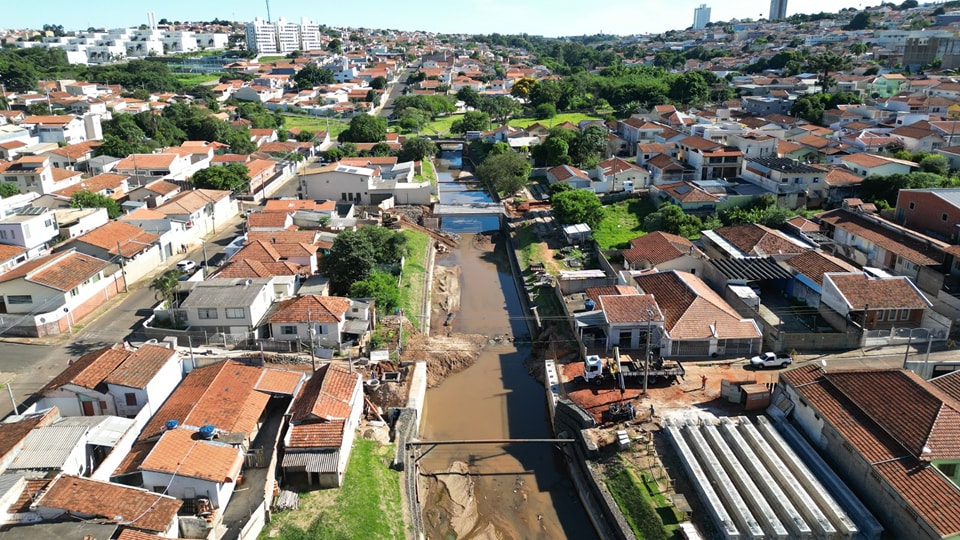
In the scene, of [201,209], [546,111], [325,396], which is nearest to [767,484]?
[325,396]

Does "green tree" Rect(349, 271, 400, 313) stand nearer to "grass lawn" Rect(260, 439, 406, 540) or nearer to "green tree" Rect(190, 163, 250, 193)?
"grass lawn" Rect(260, 439, 406, 540)

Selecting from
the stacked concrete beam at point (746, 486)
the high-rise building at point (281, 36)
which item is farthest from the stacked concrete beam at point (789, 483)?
the high-rise building at point (281, 36)

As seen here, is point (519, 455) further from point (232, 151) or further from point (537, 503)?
point (232, 151)

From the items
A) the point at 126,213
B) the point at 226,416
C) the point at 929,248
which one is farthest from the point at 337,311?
the point at 929,248

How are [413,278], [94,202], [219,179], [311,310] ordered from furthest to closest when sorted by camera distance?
[219,179], [94,202], [413,278], [311,310]

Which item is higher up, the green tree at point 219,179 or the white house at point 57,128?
the white house at point 57,128

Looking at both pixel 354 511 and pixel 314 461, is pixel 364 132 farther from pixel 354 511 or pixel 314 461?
pixel 354 511

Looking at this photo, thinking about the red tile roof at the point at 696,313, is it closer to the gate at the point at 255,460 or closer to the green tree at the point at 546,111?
the gate at the point at 255,460
